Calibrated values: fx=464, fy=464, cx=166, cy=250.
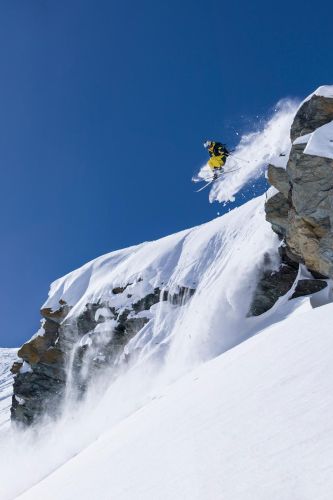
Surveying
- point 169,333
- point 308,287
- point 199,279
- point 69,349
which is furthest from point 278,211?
point 69,349

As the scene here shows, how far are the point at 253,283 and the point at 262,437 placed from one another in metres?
15.1

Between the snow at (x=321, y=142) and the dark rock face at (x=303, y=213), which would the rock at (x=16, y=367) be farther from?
the snow at (x=321, y=142)

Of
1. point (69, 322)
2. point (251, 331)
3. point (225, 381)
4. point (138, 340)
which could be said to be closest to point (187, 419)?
point (225, 381)

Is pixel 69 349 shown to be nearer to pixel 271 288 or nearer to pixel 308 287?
pixel 271 288

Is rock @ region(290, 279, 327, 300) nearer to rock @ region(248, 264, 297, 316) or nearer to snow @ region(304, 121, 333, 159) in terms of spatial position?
rock @ region(248, 264, 297, 316)

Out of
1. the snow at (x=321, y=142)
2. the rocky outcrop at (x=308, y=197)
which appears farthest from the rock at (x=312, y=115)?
the snow at (x=321, y=142)

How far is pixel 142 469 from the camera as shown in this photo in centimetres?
529

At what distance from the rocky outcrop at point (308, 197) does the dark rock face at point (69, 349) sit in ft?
27.1

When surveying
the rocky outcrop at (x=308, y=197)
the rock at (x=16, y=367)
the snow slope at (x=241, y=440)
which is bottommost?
the snow slope at (x=241, y=440)

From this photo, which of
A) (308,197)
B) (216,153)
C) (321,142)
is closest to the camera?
(321,142)

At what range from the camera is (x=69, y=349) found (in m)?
31.5

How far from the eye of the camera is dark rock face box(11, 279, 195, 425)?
26500mm

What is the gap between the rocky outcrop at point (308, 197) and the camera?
1529 cm

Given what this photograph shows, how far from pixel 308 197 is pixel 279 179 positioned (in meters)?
2.01
